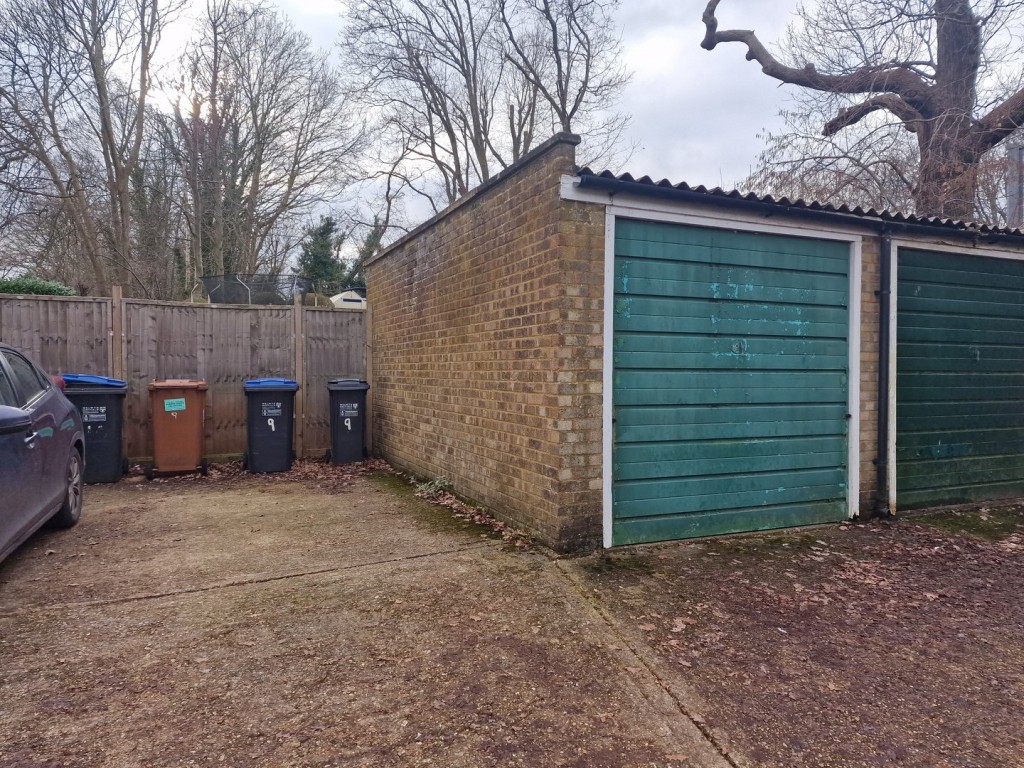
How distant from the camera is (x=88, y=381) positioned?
6.51m

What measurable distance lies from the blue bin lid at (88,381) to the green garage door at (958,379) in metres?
7.89

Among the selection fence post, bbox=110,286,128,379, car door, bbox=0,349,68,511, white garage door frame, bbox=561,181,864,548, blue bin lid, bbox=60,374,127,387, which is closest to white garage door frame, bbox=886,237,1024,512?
white garage door frame, bbox=561,181,864,548

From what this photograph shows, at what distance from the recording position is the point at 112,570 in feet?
12.8

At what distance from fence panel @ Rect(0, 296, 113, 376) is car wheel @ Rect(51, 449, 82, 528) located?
94.0 inches

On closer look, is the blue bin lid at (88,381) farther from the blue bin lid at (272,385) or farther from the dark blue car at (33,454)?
the dark blue car at (33,454)

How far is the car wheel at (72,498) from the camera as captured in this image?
4.69 metres

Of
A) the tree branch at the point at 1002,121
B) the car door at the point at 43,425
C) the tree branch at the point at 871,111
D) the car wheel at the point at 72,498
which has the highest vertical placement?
the tree branch at the point at 871,111

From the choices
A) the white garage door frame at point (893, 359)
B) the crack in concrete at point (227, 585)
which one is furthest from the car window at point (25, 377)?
the white garage door frame at point (893, 359)

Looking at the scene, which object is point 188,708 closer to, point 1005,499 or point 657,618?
point 657,618

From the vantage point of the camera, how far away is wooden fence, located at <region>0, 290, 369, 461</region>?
685 centimetres

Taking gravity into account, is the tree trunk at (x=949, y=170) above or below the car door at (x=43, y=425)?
above

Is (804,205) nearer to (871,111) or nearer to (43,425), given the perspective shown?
(43,425)

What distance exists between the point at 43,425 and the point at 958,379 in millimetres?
7597

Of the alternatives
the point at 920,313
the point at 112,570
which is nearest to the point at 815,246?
the point at 920,313
